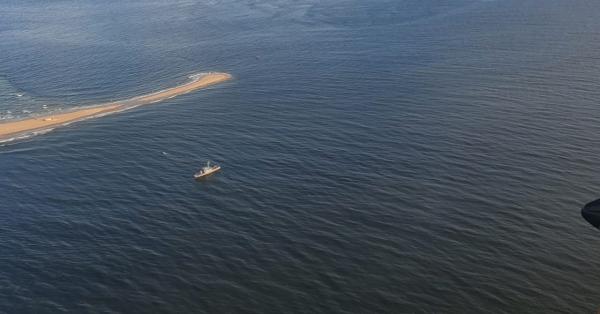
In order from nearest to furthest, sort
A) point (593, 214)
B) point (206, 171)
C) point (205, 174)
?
point (593, 214), point (205, 174), point (206, 171)

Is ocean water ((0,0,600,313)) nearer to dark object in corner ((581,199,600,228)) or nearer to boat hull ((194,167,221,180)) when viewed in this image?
boat hull ((194,167,221,180))

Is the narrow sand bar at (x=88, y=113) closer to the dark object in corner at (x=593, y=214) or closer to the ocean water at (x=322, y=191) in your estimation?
the ocean water at (x=322, y=191)

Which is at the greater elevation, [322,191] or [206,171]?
[206,171]

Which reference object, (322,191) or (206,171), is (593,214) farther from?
(206,171)

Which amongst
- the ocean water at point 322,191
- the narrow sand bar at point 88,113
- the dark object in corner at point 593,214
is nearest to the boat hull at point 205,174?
the ocean water at point 322,191

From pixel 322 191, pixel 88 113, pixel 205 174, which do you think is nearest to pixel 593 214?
pixel 322 191

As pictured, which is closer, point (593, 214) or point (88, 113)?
point (593, 214)

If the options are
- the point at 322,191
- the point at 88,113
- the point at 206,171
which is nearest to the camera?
the point at 322,191

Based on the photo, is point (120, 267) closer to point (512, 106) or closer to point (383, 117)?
point (383, 117)
